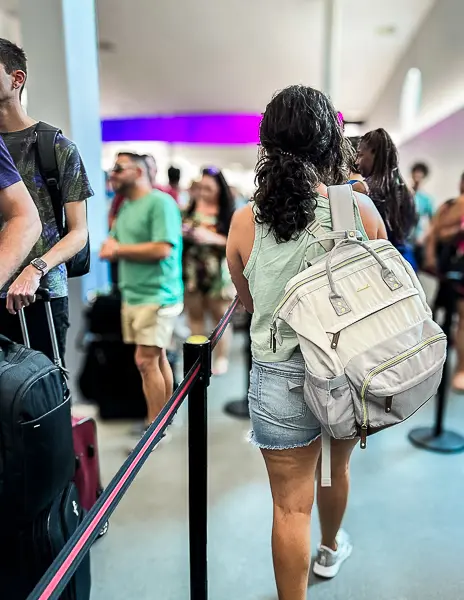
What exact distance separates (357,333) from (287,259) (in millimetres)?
232

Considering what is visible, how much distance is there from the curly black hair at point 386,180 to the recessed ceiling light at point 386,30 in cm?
432

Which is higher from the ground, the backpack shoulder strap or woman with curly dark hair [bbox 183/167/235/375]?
the backpack shoulder strap

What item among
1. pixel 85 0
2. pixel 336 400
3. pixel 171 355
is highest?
pixel 85 0

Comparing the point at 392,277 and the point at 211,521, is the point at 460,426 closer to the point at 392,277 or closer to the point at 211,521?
the point at 211,521

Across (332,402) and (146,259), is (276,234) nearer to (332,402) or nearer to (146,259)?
(332,402)

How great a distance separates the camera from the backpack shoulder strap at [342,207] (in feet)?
3.65

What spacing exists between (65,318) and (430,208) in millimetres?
3194

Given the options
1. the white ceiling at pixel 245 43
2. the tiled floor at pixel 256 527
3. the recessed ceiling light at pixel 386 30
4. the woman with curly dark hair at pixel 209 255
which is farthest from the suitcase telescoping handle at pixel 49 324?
the recessed ceiling light at pixel 386 30

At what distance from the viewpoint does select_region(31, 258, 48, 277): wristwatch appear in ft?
3.87

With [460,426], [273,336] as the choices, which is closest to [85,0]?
[273,336]

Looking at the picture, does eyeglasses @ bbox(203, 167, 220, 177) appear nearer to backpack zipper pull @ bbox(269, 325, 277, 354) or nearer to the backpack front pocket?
backpack zipper pull @ bbox(269, 325, 277, 354)

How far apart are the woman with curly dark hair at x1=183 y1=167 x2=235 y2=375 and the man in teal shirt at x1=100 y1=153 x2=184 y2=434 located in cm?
135

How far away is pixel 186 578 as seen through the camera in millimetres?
1684

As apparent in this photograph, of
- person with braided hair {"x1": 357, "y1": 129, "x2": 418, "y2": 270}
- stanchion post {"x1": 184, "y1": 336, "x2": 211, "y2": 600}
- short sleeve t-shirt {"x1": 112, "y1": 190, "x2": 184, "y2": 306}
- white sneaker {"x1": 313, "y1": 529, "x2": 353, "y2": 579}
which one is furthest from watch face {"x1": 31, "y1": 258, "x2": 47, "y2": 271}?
white sneaker {"x1": 313, "y1": 529, "x2": 353, "y2": 579}
